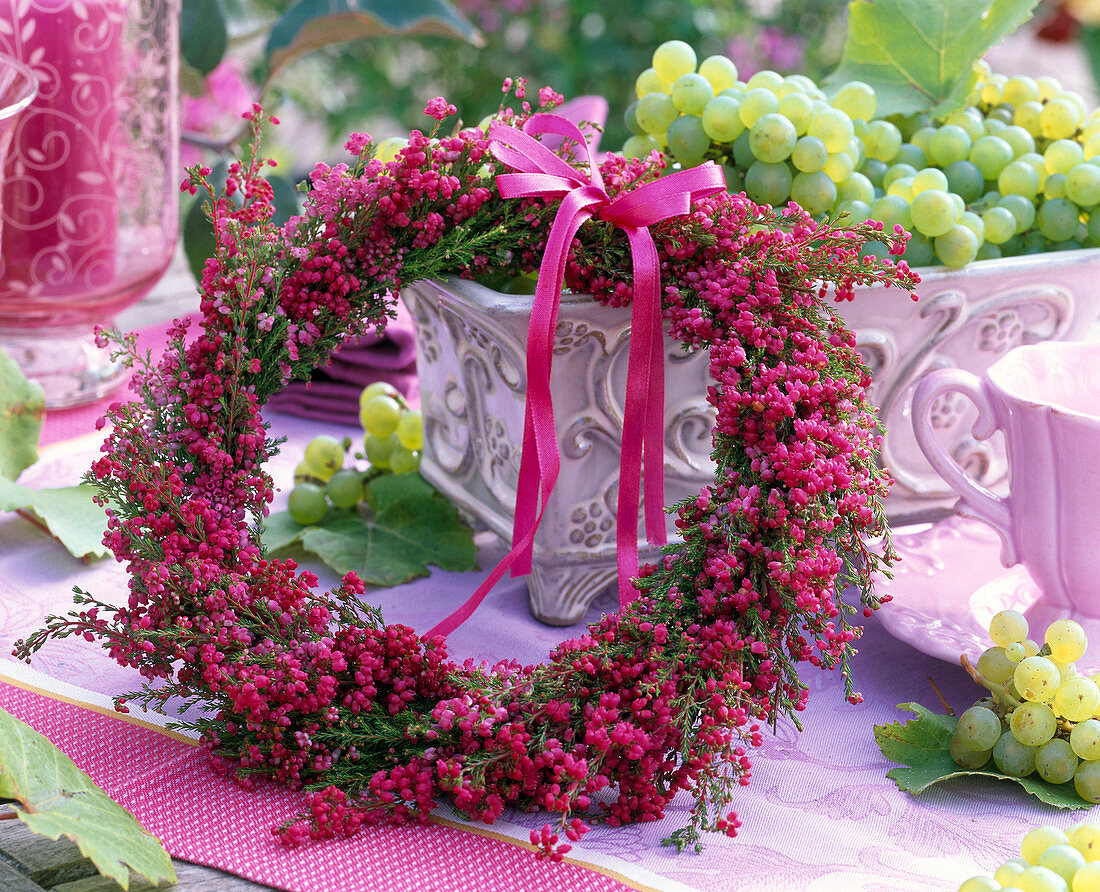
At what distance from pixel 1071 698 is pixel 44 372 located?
0.97m

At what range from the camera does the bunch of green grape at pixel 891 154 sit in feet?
2.63

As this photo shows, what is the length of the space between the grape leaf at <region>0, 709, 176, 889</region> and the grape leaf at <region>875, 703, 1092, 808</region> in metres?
0.40

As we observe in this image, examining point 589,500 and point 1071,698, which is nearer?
point 1071,698

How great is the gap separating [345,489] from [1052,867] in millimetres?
611

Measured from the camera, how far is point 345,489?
3.04 feet

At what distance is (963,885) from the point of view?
500 millimetres

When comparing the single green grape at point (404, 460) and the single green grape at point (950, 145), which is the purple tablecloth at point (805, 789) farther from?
the single green grape at point (950, 145)

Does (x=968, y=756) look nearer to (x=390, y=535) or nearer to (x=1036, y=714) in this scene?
(x=1036, y=714)

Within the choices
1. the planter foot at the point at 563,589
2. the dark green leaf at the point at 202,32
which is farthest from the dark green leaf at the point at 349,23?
the planter foot at the point at 563,589

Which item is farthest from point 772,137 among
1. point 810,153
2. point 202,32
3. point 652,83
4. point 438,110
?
point 202,32

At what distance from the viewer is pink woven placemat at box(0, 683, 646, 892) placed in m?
0.54

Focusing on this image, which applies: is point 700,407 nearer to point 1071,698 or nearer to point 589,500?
point 589,500

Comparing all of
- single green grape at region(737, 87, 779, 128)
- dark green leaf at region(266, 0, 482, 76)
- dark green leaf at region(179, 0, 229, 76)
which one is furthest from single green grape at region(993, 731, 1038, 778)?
dark green leaf at region(179, 0, 229, 76)

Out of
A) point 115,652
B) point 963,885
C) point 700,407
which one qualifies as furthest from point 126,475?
point 963,885
